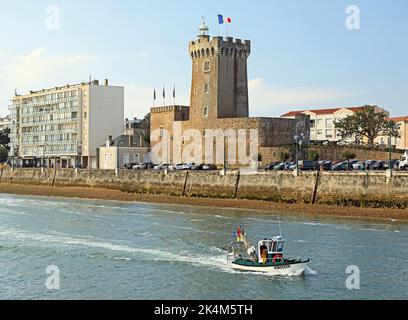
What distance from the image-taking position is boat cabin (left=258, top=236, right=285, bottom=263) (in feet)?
115

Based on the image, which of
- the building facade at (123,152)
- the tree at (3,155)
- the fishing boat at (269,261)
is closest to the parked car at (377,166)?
the fishing boat at (269,261)

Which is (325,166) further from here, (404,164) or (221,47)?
(221,47)

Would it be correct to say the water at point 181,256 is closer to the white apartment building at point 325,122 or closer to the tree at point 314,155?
the tree at point 314,155

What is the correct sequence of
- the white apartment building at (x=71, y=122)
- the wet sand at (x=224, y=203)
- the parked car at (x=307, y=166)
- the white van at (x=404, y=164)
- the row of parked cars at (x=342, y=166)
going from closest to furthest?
the wet sand at (x=224, y=203)
the white van at (x=404, y=164)
the row of parked cars at (x=342, y=166)
the parked car at (x=307, y=166)
the white apartment building at (x=71, y=122)

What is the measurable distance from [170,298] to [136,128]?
113973 millimetres

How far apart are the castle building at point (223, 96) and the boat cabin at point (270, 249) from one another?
5830 centimetres

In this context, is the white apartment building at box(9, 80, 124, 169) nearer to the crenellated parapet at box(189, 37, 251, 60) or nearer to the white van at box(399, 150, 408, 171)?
the crenellated parapet at box(189, 37, 251, 60)

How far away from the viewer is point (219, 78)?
9738cm

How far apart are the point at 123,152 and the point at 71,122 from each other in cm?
1561

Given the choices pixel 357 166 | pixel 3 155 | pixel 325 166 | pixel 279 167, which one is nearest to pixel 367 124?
pixel 357 166

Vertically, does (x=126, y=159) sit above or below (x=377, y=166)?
above

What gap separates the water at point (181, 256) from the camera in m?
31.5

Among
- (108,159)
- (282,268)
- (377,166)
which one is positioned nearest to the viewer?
(282,268)
